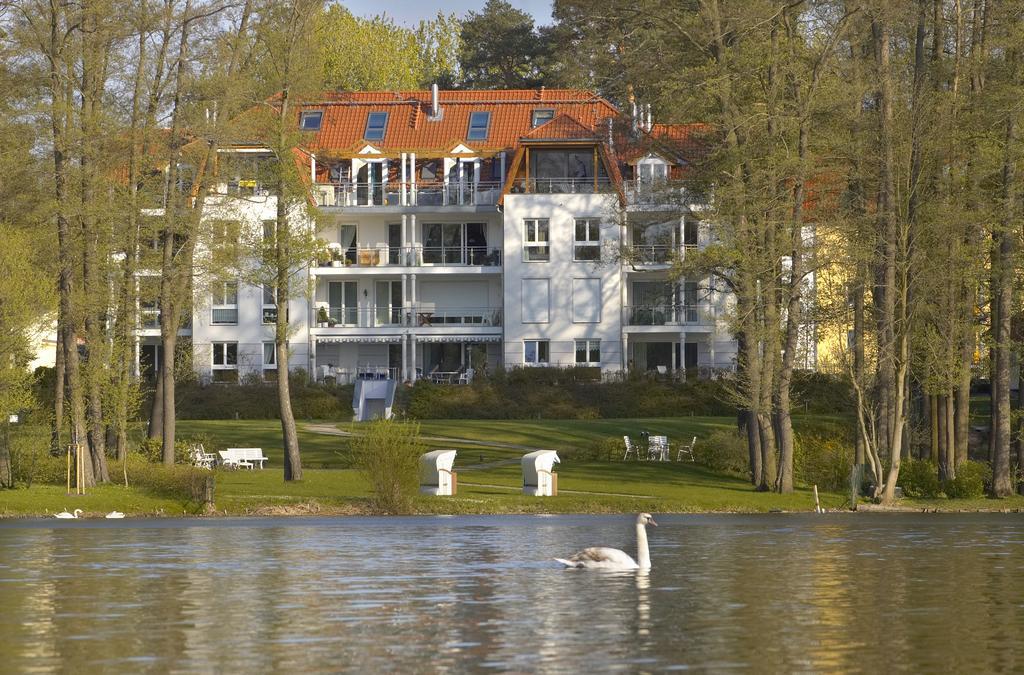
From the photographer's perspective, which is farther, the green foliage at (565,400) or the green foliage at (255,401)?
the green foliage at (255,401)

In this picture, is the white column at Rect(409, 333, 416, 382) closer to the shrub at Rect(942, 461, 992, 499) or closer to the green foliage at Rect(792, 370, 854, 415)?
the green foliage at Rect(792, 370, 854, 415)

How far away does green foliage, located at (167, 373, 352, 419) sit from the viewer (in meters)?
64.4

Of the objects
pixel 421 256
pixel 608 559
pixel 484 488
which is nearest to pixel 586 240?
pixel 421 256

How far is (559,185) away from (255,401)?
18.5m

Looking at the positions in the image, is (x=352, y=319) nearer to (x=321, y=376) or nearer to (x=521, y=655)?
(x=321, y=376)

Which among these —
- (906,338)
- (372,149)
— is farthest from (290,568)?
(372,149)

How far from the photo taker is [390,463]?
37812 mm

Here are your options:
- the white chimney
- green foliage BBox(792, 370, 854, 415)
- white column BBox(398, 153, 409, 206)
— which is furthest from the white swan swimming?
the white chimney

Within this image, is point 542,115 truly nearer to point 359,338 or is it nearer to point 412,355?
point 412,355

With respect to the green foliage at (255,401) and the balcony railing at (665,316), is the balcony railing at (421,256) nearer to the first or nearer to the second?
the balcony railing at (665,316)

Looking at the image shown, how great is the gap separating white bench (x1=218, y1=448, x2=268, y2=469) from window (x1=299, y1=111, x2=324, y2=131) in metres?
35.9

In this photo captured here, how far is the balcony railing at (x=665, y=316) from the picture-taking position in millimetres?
75188

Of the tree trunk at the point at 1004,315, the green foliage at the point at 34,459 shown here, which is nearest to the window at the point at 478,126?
the tree trunk at the point at 1004,315

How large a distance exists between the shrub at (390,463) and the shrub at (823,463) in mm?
12656
